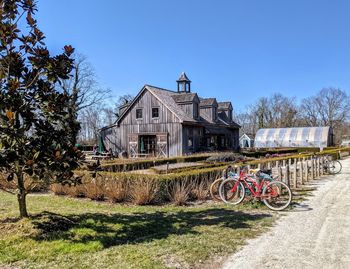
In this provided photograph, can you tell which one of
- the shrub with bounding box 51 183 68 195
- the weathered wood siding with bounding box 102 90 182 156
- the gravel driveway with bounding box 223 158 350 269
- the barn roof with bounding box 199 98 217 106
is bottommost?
the gravel driveway with bounding box 223 158 350 269

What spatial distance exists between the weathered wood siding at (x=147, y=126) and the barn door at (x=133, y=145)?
15.5 inches

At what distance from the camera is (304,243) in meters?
5.31

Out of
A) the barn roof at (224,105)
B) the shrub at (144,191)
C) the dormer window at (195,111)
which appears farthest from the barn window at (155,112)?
the shrub at (144,191)

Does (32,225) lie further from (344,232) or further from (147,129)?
(147,129)

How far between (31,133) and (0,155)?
0.90 meters

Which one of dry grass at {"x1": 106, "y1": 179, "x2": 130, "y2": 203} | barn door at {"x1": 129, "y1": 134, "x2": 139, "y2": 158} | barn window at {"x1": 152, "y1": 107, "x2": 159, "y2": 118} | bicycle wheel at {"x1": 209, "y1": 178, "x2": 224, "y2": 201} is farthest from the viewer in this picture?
barn door at {"x1": 129, "y1": 134, "x2": 139, "y2": 158}

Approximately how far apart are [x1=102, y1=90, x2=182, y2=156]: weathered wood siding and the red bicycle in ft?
59.6

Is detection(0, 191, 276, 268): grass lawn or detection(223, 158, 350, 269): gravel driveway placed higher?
detection(0, 191, 276, 268): grass lawn

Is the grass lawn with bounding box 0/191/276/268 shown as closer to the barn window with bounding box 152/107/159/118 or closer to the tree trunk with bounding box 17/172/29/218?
the tree trunk with bounding box 17/172/29/218

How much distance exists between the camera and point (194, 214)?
756 cm

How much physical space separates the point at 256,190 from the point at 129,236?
168 inches

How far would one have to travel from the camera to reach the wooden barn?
28058 mm

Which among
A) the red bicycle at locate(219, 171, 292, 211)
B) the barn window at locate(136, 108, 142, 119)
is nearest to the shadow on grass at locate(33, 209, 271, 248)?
the red bicycle at locate(219, 171, 292, 211)

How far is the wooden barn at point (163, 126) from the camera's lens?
2806cm
